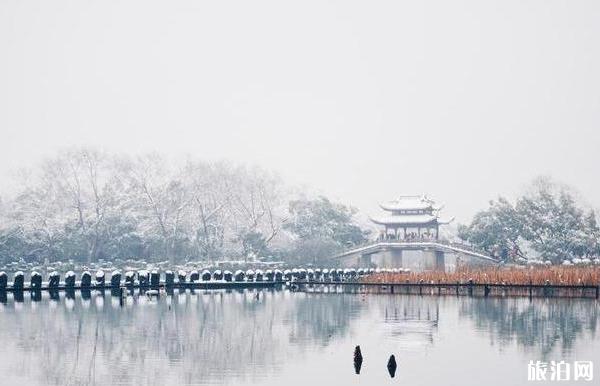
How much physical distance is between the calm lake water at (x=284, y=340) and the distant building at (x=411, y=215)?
79.1m

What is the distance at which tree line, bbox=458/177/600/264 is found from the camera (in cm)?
10850

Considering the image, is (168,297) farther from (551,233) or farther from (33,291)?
(551,233)

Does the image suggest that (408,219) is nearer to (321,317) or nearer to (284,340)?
(321,317)

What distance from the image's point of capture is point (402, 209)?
138000 millimetres

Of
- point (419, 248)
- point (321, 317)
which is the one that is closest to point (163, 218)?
point (419, 248)

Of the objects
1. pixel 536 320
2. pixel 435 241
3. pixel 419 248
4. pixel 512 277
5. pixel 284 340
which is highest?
pixel 435 241

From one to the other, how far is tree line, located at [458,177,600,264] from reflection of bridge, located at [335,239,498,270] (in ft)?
8.57

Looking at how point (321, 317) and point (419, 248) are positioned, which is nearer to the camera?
point (321, 317)

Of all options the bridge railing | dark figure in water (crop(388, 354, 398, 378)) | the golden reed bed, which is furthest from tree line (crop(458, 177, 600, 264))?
dark figure in water (crop(388, 354, 398, 378))

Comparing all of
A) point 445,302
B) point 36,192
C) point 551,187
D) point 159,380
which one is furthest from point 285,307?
point 551,187

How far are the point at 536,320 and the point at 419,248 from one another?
74098 mm

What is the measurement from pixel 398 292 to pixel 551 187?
57.8 m

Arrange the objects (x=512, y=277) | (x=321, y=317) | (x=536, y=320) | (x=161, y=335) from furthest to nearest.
Answer: (x=512, y=277) < (x=321, y=317) < (x=536, y=320) < (x=161, y=335)

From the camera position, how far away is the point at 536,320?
4541 cm
